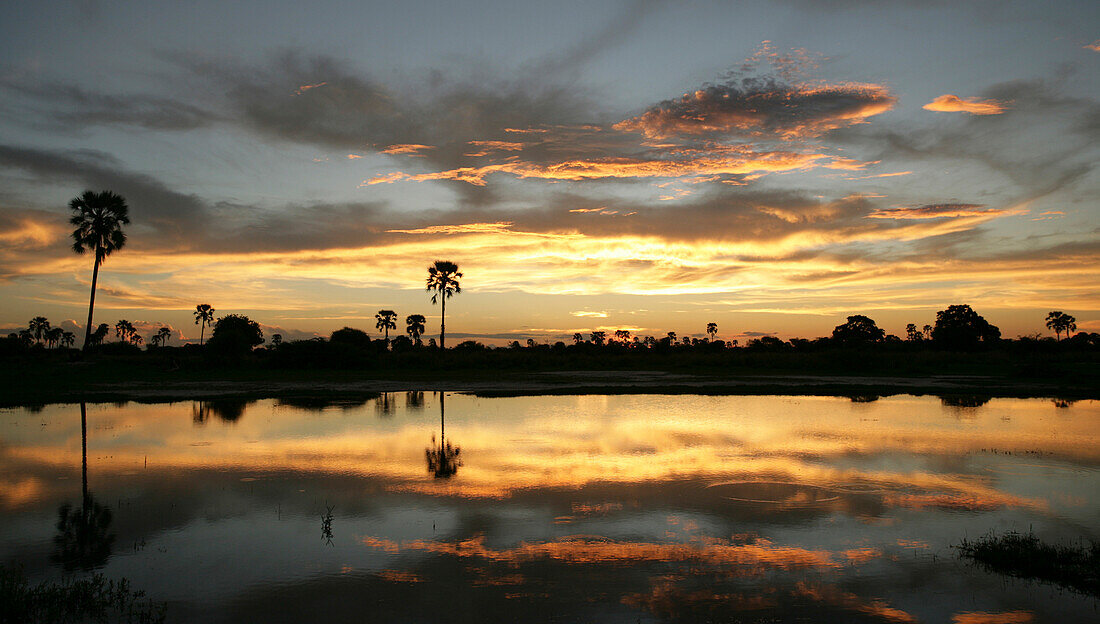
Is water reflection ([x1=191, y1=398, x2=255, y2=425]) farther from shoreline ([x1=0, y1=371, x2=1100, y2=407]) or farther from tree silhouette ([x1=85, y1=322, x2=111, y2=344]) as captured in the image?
tree silhouette ([x1=85, y1=322, x2=111, y2=344])

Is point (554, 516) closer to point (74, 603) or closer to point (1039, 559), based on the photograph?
point (74, 603)

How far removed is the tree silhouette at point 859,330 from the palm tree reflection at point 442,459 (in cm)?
12321

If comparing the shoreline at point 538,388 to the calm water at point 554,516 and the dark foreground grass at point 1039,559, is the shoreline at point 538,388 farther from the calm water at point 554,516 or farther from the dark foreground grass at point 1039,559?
the dark foreground grass at point 1039,559

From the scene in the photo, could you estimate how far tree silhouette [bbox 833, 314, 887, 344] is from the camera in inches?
5084

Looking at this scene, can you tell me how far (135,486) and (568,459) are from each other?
9.60 m

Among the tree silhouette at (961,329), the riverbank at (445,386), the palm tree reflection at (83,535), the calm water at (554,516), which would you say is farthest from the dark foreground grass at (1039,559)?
the tree silhouette at (961,329)

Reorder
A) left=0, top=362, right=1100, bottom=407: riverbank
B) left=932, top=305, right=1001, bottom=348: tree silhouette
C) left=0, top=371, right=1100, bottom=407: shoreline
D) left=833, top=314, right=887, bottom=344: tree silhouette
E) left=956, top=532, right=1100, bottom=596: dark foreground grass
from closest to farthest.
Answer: left=956, top=532, right=1100, bottom=596: dark foreground grass, left=0, top=371, right=1100, bottom=407: shoreline, left=0, top=362, right=1100, bottom=407: riverbank, left=932, top=305, right=1001, bottom=348: tree silhouette, left=833, top=314, right=887, bottom=344: tree silhouette

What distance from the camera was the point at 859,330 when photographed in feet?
429

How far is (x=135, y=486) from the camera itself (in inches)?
531

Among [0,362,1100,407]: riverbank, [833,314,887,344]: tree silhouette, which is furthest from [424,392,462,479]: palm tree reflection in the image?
[833,314,887,344]: tree silhouette

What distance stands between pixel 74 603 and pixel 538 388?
32367 mm

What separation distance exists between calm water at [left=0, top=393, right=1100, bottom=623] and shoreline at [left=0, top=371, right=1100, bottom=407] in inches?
478

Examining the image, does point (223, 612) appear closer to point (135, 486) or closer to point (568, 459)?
point (135, 486)

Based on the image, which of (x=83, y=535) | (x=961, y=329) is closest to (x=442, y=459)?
(x=83, y=535)
